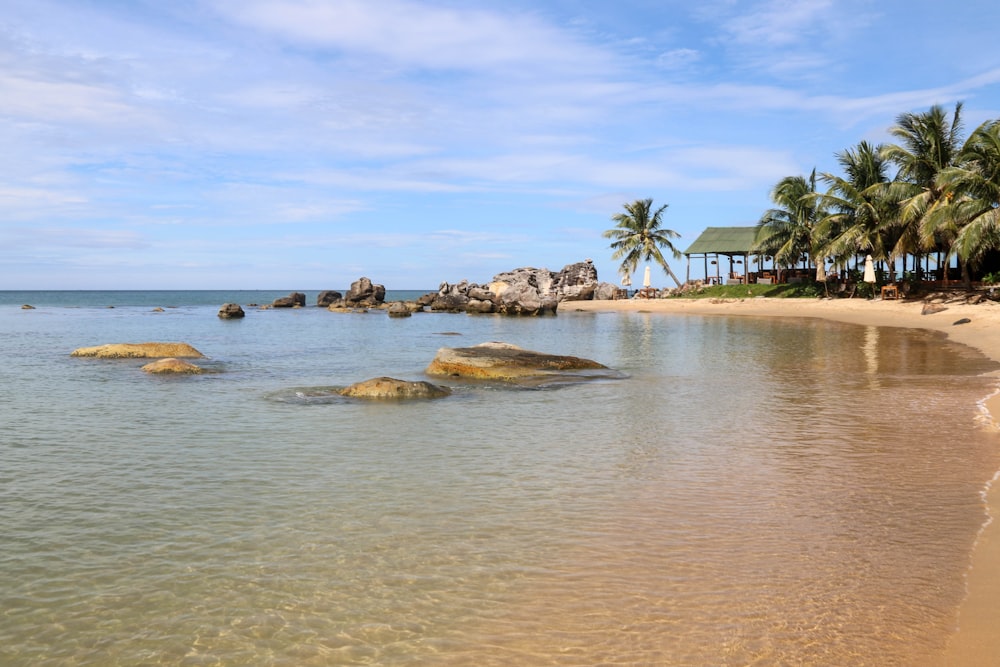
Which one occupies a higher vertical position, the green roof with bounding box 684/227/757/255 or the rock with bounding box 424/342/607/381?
the green roof with bounding box 684/227/757/255

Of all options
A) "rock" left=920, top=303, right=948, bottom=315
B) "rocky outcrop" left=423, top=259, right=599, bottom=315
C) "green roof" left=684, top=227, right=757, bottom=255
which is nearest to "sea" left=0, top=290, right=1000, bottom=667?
"rock" left=920, top=303, right=948, bottom=315

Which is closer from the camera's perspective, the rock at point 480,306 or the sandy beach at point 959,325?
the sandy beach at point 959,325

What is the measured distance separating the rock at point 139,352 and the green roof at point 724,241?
5262 centimetres

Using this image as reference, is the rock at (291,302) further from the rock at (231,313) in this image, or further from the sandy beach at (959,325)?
the sandy beach at (959,325)

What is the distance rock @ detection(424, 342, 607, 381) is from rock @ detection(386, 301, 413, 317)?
39.3 meters

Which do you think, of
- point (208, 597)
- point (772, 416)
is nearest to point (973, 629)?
point (208, 597)

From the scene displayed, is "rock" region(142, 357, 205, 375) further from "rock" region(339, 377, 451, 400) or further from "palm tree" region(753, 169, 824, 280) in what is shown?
"palm tree" region(753, 169, 824, 280)

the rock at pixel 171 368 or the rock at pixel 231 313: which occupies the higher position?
the rock at pixel 231 313

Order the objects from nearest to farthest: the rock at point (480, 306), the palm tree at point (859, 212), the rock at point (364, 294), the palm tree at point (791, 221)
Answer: the palm tree at point (859, 212) < the palm tree at point (791, 221) < the rock at point (480, 306) < the rock at point (364, 294)

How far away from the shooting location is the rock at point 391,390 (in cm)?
1606

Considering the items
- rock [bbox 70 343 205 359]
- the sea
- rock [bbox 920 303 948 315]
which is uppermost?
rock [bbox 920 303 948 315]

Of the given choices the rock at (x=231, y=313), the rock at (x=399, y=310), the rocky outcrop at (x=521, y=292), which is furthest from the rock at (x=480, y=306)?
the rock at (x=231, y=313)

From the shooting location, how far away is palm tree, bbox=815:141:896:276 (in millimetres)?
48219

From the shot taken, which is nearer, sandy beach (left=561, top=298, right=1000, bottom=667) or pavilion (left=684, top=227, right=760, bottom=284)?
sandy beach (left=561, top=298, right=1000, bottom=667)
